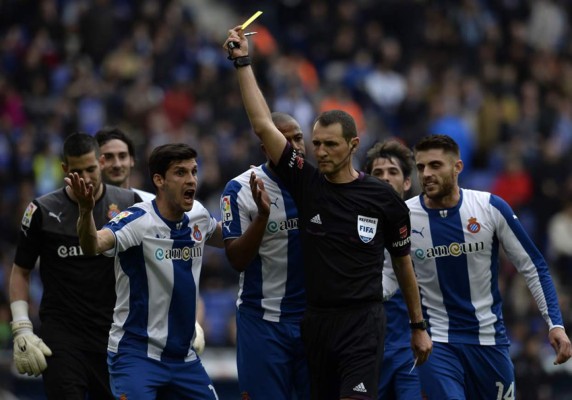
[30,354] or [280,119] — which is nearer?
[280,119]

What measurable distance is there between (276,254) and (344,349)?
3.51 ft

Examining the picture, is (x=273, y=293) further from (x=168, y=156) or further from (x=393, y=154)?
(x=393, y=154)

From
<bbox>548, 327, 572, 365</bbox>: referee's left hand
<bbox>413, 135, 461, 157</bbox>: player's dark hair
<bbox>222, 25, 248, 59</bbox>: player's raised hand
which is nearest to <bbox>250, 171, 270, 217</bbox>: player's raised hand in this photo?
<bbox>222, 25, 248, 59</bbox>: player's raised hand

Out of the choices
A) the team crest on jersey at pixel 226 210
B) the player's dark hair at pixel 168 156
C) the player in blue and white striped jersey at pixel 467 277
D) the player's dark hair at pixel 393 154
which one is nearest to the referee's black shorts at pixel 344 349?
the team crest on jersey at pixel 226 210

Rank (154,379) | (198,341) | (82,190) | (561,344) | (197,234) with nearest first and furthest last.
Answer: (82,190) → (154,379) → (197,234) → (561,344) → (198,341)

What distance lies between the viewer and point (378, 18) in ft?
75.7

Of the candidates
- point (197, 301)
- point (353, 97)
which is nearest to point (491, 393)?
point (197, 301)

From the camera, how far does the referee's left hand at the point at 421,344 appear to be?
9109 mm

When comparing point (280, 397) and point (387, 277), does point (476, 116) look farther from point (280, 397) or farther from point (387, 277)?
point (280, 397)

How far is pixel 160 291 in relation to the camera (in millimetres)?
9203

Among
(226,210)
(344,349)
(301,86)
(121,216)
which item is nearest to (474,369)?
(344,349)

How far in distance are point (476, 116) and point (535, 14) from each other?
4.26m

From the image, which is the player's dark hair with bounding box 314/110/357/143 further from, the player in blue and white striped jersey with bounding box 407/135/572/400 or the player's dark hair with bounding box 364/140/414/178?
the player's dark hair with bounding box 364/140/414/178

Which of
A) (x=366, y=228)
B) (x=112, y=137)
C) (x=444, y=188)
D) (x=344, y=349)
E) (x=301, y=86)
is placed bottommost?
(x=344, y=349)
